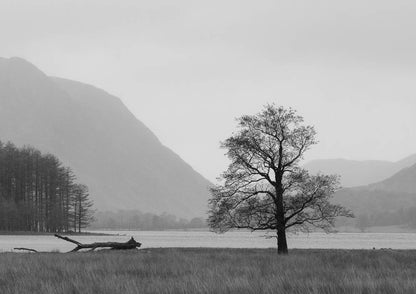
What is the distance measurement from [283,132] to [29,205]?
10649cm

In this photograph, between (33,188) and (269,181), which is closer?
(269,181)

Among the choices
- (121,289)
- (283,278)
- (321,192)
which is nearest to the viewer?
(121,289)

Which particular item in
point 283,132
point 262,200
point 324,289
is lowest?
point 324,289

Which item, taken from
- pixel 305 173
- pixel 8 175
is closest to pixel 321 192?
pixel 305 173

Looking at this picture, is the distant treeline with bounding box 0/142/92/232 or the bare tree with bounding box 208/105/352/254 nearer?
the bare tree with bounding box 208/105/352/254

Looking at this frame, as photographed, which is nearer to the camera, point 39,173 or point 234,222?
point 234,222

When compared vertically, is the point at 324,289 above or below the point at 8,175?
below

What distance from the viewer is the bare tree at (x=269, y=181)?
4575 centimetres

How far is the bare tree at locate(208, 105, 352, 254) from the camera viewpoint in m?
45.8

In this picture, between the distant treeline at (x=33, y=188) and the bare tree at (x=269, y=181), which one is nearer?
the bare tree at (x=269, y=181)

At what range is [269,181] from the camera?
152ft

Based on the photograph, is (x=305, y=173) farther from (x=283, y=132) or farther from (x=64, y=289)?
(x=64, y=289)

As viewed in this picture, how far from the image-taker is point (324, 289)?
46.1 feet

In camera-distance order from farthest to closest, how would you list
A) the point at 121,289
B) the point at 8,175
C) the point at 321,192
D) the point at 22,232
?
the point at 8,175
the point at 22,232
the point at 321,192
the point at 121,289
